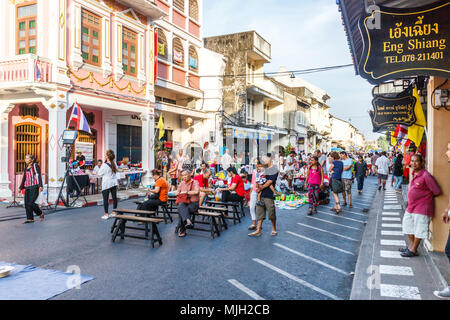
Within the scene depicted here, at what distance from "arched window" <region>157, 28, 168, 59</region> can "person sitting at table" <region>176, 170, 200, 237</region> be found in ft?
41.1

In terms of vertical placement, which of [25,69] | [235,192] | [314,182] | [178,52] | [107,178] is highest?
[178,52]

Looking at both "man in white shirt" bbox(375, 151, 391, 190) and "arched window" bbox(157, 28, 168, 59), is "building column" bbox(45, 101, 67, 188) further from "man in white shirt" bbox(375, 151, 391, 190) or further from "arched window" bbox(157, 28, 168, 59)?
"man in white shirt" bbox(375, 151, 391, 190)

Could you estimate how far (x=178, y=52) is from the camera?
20.1m

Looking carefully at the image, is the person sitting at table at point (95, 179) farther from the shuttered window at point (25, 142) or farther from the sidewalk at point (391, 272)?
the sidewalk at point (391, 272)

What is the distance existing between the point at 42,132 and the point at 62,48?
377cm

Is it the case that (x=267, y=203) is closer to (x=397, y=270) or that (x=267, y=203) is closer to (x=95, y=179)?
(x=397, y=270)

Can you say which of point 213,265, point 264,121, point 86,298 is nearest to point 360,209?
point 213,265

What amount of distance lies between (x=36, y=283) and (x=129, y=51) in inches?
531

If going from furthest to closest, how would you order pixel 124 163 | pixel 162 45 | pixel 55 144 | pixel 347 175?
pixel 162 45, pixel 124 163, pixel 55 144, pixel 347 175

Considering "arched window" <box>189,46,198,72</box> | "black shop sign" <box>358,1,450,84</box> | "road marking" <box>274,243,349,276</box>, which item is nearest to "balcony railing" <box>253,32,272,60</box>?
"arched window" <box>189,46,198,72</box>

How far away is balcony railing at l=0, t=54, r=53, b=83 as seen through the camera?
11.5 meters

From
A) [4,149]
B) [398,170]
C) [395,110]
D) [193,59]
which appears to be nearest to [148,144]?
[4,149]
